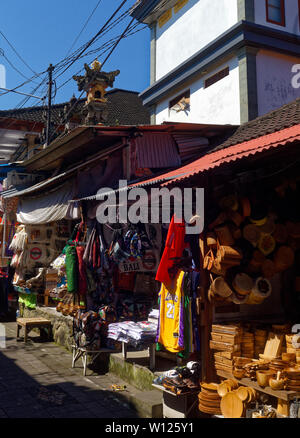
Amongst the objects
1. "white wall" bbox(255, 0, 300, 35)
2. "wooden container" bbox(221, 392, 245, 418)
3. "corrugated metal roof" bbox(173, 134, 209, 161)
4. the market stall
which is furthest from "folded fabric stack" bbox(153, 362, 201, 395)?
"white wall" bbox(255, 0, 300, 35)

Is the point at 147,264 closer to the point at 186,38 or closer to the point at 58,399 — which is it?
the point at 58,399

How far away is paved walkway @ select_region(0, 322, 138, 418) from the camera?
20.3 feet

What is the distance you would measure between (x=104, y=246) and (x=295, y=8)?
9.31 meters

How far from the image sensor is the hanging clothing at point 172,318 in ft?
18.8

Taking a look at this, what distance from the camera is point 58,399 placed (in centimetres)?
671

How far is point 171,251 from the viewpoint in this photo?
19.5 ft

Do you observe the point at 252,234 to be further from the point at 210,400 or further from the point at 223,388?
the point at 210,400

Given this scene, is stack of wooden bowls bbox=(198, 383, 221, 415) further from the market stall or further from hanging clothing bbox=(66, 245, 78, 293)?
hanging clothing bbox=(66, 245, 78, 293)

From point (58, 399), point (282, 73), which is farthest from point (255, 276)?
point (282, 73)

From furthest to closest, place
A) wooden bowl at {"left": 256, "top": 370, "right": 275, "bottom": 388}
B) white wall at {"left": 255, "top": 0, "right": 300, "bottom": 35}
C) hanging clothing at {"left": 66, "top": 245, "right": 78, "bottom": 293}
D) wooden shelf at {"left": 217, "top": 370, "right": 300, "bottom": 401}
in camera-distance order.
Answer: white wall at {"left": 255, "top": 0, "right": 300, "bottom": 35}
hanging clothing at {"left": 66, "top": 245, "right": 78, "bottom": 293}
wooden bowl at {"left": 256, "top": 370, "right": 275, "bottom": 388}
wooden shelf at {"left": 217, "top": 370, "right": 300, "bottom": 401}

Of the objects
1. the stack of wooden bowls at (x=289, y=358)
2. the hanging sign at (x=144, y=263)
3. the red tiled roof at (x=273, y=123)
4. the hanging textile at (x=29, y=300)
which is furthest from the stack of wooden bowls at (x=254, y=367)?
the hanging textile at (x=29, y=300)

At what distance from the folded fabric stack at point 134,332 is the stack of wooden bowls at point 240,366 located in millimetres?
1891

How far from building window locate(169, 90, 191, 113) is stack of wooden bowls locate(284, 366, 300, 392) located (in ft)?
32.7

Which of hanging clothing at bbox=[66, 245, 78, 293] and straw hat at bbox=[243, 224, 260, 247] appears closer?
straw hat at bbox=[243, 224, 260, 247]
